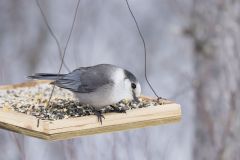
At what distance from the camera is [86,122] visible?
11.6 ft

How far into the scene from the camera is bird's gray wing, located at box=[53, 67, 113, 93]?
12.7 ft

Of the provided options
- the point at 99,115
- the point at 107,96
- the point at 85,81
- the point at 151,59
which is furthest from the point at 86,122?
the point at 151,59

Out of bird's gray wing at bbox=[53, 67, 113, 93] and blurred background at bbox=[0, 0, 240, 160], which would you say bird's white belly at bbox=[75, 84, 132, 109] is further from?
blurred background at bbox=[0, 0, 240, 160]

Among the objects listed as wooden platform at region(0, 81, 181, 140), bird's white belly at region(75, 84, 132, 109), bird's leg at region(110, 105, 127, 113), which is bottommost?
wooden platform at region(0, 81, 181, 140)

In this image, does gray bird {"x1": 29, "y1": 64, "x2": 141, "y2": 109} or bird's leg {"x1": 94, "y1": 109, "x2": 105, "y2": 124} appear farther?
gray bird {"x1": 29, "y1": 64, "x2": 141, "y2": 109}

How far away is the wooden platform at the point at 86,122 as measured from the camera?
3.42 m

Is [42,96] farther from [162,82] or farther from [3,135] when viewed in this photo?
[162,82]

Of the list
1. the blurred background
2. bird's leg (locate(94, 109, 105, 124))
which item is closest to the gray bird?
bird's leg (locate(94, 109, 105, 124))

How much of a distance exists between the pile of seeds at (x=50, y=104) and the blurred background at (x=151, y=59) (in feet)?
0.89

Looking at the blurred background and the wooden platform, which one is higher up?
the blurred background

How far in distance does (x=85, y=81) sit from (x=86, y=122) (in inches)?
17.7

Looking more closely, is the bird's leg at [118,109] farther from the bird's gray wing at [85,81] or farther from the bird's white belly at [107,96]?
the bird's gray wing at [85,81]

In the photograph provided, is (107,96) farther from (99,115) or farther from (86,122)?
(86,122)

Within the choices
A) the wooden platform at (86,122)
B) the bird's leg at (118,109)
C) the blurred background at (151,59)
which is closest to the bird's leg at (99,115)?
the wooden platform at (86,122)
